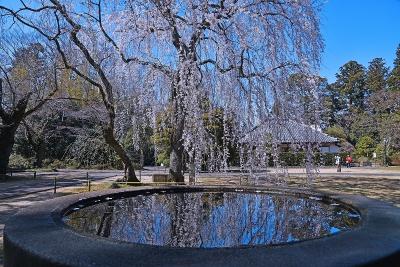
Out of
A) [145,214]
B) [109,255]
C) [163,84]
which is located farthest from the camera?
[163,84]

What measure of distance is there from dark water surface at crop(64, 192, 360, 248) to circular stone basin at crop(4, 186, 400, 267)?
0.04 feet

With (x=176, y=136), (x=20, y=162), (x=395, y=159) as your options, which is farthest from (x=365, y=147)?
(x=176, y=136)

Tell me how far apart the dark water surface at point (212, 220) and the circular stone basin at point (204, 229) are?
0.04ft

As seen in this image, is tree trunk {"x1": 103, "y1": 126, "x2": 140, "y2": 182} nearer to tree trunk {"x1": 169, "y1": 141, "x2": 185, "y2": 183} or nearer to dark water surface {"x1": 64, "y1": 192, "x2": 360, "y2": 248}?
tree trunk {"x1": 169, "y1": 141, "x2": 185, "y2": 183}

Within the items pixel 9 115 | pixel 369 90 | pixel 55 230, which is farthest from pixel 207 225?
pixel 369 90

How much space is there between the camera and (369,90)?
6284 centimetres

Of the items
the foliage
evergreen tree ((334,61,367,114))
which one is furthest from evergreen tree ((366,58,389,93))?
the foliage

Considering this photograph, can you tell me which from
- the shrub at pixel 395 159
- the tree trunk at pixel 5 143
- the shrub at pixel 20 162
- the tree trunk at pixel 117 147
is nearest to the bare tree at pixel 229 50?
the tree trunk at pixel 117 147

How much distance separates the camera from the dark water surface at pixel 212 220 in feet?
13.7

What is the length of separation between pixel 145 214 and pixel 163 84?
4410mm

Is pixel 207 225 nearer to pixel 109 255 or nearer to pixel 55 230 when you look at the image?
pixel 55 230

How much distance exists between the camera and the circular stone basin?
2584 mm

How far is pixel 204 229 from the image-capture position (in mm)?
4605

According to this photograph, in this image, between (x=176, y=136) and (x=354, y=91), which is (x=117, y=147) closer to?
(x=176, y=136)
